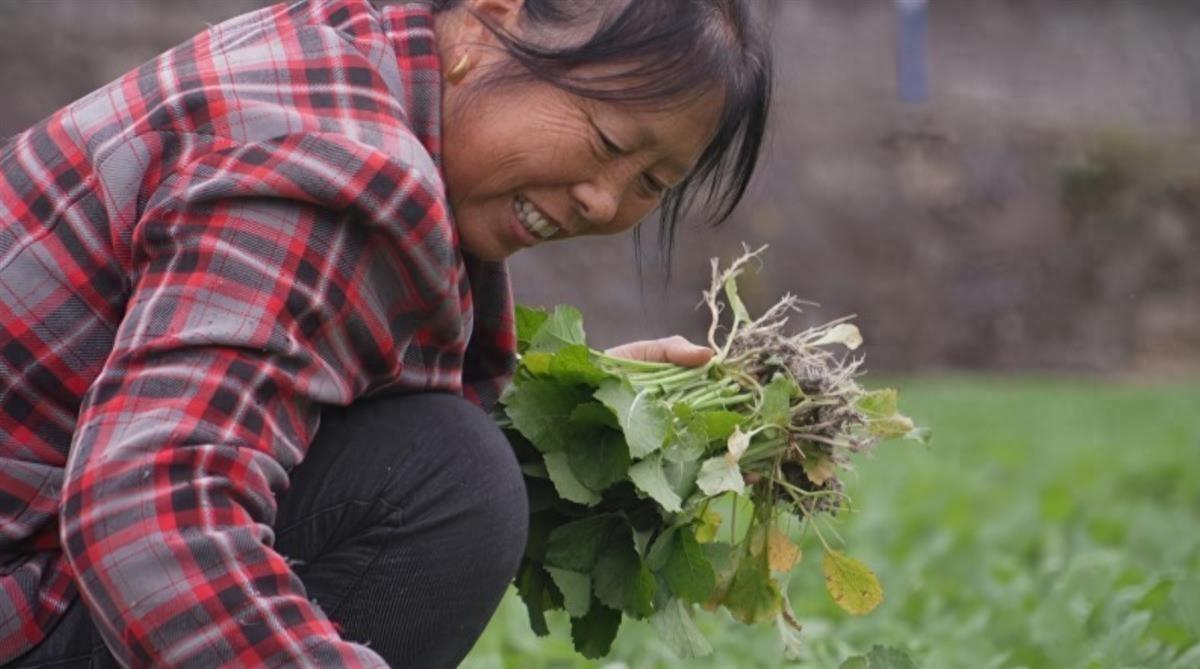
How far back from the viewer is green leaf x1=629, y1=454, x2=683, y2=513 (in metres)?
2.03

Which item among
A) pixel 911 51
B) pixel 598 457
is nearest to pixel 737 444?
pixel 598 457

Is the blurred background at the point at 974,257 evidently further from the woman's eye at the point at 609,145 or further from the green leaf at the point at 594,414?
the woman's eye at the point at 609,145

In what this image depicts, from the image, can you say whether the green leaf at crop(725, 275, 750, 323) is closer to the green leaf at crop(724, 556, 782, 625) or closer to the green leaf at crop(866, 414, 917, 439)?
the green leaf at crop(866, 414, 917, 439)

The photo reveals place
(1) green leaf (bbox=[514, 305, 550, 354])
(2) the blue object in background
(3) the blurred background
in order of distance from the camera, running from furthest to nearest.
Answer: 1. (2) the blue object in background
2. (3) the blurred background
3. (1) green leaf (bbox=[514, 305, 550, 354])

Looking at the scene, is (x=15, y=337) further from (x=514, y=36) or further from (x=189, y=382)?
(x=514, y=36)

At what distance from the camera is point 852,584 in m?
2.32

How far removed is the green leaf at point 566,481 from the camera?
211 cm

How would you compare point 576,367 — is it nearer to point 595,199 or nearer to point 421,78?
point 595,199

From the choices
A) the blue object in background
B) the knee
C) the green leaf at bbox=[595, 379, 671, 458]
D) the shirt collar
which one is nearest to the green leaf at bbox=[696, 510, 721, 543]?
the green leaf at bbox=[595, 379, 671, 458]

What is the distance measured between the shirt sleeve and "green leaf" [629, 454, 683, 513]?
0.47 m

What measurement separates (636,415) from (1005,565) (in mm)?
2258

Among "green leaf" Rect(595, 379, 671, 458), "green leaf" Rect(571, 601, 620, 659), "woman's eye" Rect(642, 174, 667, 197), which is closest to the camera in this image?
"woman's eye" Rect(642, 174, 667, 197)

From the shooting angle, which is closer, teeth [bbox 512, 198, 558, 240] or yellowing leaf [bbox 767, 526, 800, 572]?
teeth [bbox 512, 198, 558, 240]

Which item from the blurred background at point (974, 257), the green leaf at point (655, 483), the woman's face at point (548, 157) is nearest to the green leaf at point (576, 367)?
the green leaf at point (655, 483)
